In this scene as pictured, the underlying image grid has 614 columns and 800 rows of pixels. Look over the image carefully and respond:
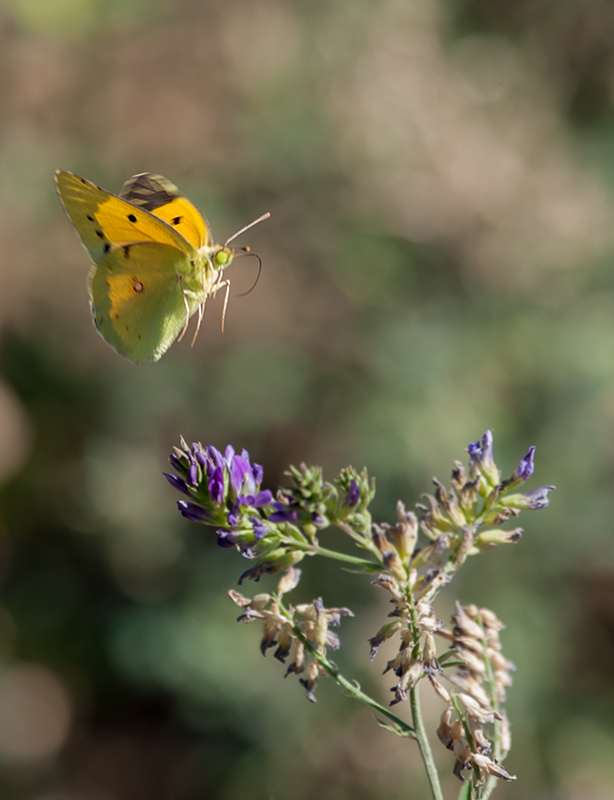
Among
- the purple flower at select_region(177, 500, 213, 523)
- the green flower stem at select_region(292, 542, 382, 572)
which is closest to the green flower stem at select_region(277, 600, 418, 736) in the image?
the green flower stem at select_region(292, 542, 382, 572)

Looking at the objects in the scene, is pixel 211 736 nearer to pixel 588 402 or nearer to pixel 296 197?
pixel 588 402

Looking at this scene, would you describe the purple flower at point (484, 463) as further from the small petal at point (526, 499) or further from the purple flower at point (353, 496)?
the purple flower at point (353, 496)

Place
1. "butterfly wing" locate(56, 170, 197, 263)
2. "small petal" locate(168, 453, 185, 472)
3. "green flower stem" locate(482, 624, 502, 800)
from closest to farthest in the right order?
"green flower stem" locate(482, 624, 502, 800) → "small petal" locate(168, 453, 185, 472) → "butterfly wing" locate(56, 170, 197, 263)

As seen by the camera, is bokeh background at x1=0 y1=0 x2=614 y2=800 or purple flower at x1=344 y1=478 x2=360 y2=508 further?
bokeh background at x1=0 y1=0 x2=614 y2=800

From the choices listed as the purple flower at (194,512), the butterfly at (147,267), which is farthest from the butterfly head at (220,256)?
the purple flower at (194,512)

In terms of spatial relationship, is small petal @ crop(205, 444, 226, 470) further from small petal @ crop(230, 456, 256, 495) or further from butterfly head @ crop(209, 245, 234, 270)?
butterfly head @ crop(209, 245, 234, 270)

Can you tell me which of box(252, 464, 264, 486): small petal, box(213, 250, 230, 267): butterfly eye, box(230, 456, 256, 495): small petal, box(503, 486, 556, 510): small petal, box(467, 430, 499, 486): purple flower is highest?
box(213, 250, 230, 267): butterfly eye

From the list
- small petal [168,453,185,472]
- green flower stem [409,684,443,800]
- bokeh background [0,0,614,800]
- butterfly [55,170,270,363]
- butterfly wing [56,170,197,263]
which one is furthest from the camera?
bokeh background [0,0,614,800]

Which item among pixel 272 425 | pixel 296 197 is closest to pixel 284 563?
pixel 272 425
